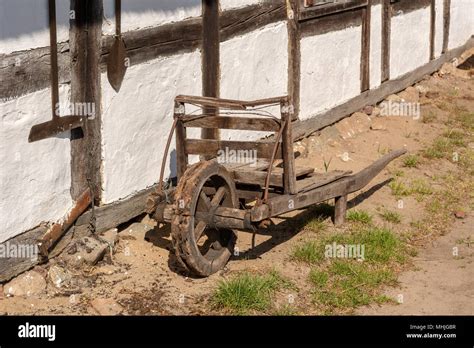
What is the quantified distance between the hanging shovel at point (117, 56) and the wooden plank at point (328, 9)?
351 centimetres

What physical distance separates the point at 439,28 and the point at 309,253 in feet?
29.5

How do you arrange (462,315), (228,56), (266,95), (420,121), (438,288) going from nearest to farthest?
(462,315) < (438,288) < (228,56) < (266,95) < (420,121)

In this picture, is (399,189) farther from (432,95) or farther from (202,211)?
(432,95)

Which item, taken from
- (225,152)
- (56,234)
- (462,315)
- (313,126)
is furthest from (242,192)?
(313,126)

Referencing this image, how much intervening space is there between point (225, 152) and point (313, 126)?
11.8 feet

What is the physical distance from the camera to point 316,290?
6980 millimetres

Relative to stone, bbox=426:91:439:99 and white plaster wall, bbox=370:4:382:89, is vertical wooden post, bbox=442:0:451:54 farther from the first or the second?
white plaster wall, bbox=370:4:382:89

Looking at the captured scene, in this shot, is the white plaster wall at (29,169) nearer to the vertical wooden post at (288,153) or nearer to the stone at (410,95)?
the vertical wooden post at (288,153)

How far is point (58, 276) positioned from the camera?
6.87 m

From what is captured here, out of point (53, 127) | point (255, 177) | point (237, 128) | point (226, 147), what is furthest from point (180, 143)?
point (53, 127)

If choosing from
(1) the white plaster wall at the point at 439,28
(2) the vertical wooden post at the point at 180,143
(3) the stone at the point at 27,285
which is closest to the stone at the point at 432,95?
(1) the white plaster wall at the point at 439,28

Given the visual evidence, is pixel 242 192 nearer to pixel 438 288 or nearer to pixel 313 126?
pixel 438 288

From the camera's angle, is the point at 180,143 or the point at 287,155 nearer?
Answer: the point at 287,155

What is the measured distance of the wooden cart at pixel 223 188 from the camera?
669cm
